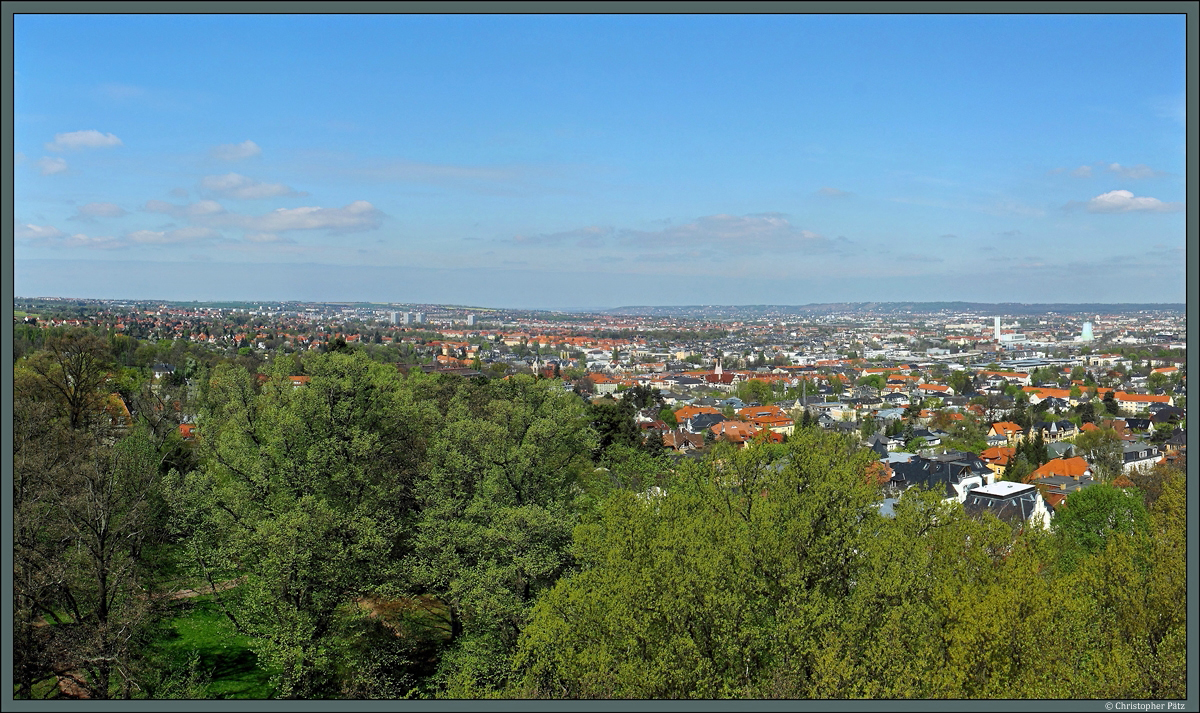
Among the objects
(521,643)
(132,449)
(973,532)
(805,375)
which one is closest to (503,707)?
(521,643)

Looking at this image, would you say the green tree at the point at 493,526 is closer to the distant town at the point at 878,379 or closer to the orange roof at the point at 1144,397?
the distant town at the point at 878,379

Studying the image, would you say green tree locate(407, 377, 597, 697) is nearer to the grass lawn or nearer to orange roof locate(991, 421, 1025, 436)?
the grass lawn

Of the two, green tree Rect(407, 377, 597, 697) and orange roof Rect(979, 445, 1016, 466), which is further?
orange roof Rect(979, 445, 1016, 466)

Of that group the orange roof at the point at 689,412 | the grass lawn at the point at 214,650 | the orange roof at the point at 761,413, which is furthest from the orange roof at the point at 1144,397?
the grass lawn at the point at 214,650

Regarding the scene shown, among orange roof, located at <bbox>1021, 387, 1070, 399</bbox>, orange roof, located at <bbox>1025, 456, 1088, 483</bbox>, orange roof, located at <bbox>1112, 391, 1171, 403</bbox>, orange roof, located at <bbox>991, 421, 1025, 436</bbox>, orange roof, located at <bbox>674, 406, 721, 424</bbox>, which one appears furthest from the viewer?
orange roof, located at <bbox>1021, 387, 1070, 399</bbox>

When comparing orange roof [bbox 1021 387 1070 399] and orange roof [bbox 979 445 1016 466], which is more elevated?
orange roof [bbox 1021 387 1070 399]

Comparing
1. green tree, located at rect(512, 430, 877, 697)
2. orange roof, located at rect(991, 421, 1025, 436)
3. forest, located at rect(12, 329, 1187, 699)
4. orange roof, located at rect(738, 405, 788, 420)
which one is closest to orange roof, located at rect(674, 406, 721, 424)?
orange roof, located at rect(738, 405, 788, 420)

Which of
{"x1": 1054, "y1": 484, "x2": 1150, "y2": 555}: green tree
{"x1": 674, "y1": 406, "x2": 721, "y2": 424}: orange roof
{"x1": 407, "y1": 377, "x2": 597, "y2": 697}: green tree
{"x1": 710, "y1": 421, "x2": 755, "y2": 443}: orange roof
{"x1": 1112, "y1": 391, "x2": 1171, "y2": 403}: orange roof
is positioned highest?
{"x1": 407, "y1": 377, "x2": 597, "y2": 697}: green tree
